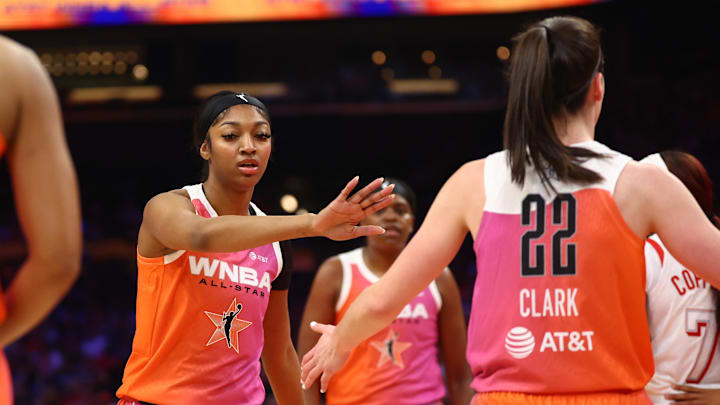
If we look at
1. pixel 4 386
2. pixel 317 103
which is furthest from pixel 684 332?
pixel 317 103

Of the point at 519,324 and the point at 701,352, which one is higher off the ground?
the point at 519,324

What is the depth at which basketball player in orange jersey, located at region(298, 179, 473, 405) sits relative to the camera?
15.5ft

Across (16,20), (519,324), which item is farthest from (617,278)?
(16,20)

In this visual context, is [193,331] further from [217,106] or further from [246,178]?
[217,106]

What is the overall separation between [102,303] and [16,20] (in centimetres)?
439

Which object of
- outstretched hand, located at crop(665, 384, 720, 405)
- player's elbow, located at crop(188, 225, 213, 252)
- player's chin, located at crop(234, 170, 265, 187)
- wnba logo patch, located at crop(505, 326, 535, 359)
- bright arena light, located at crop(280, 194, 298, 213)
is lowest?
bright arena light, located at crop(280, 194, 298, 213)

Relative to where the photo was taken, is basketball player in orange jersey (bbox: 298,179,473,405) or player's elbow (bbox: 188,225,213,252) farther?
basketball player in orange jersey (bbox: 298,179,473,405)

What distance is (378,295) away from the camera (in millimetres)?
2367

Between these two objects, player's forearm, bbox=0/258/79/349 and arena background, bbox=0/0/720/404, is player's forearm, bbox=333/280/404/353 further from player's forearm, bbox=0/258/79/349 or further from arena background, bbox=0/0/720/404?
arena background, bbox=0/0/720/404

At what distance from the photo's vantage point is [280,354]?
3547mm

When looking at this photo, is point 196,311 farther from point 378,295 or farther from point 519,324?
point 519,324

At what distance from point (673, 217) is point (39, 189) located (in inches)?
58.4

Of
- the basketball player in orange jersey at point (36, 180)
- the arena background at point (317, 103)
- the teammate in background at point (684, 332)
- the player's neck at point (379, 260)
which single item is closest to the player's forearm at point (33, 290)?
the basketball player in orange jersey at point (36, 180)

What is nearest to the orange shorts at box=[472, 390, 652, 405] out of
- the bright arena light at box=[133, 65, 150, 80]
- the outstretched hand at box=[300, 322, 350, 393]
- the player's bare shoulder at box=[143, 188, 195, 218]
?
the outstretched hand at box=[300, 322, 350, 393]
